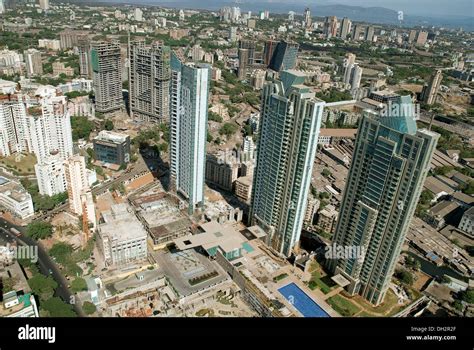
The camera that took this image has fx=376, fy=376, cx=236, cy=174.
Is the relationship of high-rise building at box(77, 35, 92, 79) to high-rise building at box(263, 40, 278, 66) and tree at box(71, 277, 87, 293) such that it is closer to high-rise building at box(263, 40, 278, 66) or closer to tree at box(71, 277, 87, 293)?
high-rise building at box(263, 40, 278, 66)

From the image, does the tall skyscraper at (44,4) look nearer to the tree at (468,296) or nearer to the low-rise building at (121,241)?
the low-rise building at (121,241)

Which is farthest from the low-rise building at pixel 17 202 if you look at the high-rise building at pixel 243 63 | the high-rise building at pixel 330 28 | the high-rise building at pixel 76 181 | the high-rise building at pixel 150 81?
the high-rise building at pixel 330 28

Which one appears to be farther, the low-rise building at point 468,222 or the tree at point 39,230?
the low-rise building at point 468,222

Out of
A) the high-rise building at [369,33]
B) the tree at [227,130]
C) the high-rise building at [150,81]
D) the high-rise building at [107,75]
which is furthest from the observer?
the high-rise building at [369,33]

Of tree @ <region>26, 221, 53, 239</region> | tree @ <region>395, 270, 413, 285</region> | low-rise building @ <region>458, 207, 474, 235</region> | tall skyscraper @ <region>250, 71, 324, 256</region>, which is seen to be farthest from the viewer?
low-rise building @ <region>458, 207, 474, 235</region>

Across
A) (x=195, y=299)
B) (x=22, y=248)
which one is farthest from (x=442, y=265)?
(x=22, y=248)

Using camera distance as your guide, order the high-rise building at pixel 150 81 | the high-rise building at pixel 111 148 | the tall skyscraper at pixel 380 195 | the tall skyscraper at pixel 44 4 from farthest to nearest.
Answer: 1. the tall skyscraper at pixel 44 4
2. the high-rise building at pixel 150 81
3. the high-rise building at pixel 111 148
4. the tall skyscraper at pixel 380 195

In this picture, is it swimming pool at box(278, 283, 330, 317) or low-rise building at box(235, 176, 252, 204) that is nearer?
swimming pool at box(278, 283, 330, 317)

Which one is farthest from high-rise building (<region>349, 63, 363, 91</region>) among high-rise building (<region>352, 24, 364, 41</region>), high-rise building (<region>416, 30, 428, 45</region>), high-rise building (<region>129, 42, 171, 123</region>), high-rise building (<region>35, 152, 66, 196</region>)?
high-rise building (<region>35, 152, 66, 196</region>)

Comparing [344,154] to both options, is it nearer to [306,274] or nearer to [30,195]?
[306,274]
